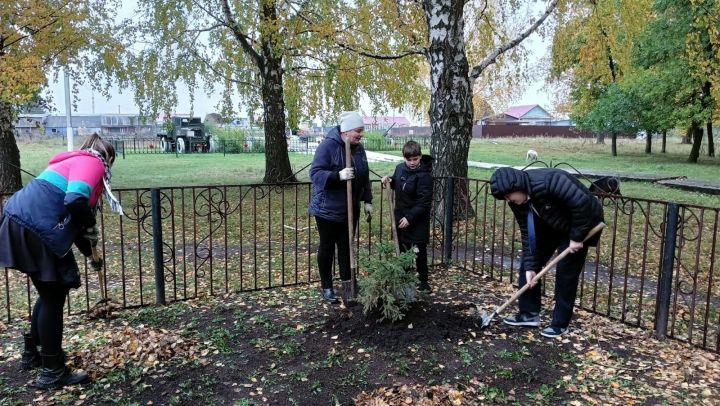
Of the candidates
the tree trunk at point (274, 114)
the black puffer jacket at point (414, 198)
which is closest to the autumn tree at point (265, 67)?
the tree trunk at point (274, 114)

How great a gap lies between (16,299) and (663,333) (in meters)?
5.79

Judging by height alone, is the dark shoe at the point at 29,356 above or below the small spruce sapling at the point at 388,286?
below

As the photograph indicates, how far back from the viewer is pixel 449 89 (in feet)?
24.5

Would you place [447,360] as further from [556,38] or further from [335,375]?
[556,38]

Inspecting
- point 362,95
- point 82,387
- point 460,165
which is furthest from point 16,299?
point 362,95

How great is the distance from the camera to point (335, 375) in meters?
3.37

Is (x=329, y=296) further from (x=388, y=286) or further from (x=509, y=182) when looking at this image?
(x=509, y=182)

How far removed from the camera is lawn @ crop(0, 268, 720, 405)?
10.3 ft

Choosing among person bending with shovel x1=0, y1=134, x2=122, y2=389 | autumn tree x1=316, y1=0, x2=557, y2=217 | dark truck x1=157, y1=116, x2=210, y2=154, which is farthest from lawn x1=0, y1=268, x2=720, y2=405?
dark truck x1=157, y1=116, x2=210, y2=154

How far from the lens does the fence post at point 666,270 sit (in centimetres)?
375

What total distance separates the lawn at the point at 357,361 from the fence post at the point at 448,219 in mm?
1543

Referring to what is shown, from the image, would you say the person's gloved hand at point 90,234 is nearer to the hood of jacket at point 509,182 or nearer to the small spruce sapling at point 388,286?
the small spruce sapling at point 388,286

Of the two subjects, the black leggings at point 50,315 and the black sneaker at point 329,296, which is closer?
the black leggings at point 50,315

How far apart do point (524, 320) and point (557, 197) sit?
3.84ft
